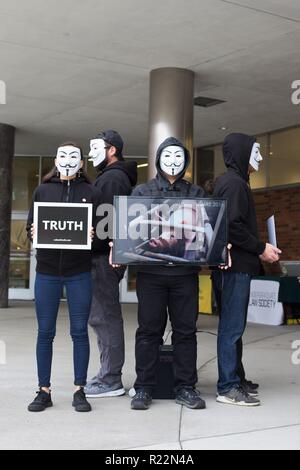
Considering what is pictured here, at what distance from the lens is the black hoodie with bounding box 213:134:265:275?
449 centimetres

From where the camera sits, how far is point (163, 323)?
4.46m

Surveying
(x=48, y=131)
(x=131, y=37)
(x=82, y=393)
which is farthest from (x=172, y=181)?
(x=48, y=131)

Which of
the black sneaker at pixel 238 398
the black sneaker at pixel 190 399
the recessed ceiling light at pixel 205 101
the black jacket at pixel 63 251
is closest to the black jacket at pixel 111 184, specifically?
the black jacket at pixel 63 251

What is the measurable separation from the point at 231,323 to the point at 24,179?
1270 cm

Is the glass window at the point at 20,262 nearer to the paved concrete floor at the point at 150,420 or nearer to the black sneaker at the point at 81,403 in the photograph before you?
the paved concrete floor at the point at 150,420

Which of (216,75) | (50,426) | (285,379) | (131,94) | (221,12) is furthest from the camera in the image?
(131,94)

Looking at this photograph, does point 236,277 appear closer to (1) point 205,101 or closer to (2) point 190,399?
(2) point 190,399

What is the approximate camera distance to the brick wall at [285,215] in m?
12.6

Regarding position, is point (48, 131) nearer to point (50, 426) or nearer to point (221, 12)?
point (221, 12)

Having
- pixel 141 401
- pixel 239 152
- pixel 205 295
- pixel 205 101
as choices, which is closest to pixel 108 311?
pixel 141 401

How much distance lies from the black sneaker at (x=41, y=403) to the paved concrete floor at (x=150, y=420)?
0.07 metres

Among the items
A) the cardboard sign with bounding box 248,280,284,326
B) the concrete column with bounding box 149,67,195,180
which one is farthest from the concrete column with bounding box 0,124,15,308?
the cardboard sign with bounding box 248,280,284,326

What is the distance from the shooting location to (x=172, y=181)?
178 inches
